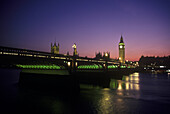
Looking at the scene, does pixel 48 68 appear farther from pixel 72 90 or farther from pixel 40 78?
pixel 72 90

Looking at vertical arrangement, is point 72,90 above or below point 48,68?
below

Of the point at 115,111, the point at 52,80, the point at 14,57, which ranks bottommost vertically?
the point at 115,111

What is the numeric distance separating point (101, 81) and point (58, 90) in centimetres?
2225

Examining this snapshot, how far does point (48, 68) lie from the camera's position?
48.5 meters

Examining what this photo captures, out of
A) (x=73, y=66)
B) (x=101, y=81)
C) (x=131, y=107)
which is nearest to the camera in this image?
(x=131, y=107)

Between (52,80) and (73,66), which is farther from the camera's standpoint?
(73,66)

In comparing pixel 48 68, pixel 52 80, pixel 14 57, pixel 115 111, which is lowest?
pixel 115 111

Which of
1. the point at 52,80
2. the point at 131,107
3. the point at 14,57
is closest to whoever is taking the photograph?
the point at 131,107

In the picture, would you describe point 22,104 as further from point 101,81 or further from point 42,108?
point 101,81

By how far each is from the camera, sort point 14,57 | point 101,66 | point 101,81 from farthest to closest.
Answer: point 101,66 < point 101,81 < point 14,57

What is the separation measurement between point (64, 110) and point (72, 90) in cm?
1392

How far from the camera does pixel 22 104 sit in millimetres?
24500

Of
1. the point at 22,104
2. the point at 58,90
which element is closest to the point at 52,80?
the point at 58,90

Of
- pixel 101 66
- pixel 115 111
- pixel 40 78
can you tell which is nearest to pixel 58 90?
pixel 40 78
